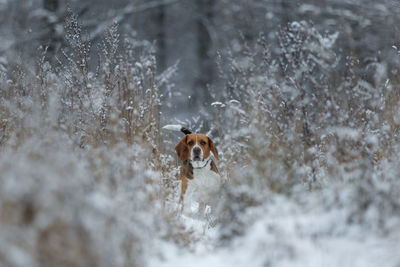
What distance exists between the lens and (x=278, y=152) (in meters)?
2.40

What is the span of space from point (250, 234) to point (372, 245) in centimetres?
53

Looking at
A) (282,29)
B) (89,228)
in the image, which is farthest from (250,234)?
(282,29)

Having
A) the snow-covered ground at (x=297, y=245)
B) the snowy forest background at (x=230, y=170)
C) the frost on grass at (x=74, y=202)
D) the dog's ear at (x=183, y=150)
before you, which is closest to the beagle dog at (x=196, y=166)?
the dog's ear at (x=183, y=150)

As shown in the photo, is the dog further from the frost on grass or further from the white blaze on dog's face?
the frost on grass

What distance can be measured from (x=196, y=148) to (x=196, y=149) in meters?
0.01

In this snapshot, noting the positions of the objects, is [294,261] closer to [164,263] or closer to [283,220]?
[283,220]

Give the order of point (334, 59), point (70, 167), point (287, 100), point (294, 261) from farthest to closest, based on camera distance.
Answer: point (287, 100)
point (334, 59)
point (294, 261)
point (70, 167)

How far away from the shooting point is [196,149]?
12.5 ft

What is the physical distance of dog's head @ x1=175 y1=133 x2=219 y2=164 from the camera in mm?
3799

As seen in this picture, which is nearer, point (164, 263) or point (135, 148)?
point (164, 263)

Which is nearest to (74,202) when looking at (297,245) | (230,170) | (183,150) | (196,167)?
(297,245)

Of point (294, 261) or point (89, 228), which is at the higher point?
point (294, 261)

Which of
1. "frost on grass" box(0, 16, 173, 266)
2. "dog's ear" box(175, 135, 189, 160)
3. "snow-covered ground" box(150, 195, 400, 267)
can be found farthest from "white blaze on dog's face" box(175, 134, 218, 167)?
"snow-covered ground" box(150, 195, 400, 267)

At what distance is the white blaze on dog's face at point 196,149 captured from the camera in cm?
380
